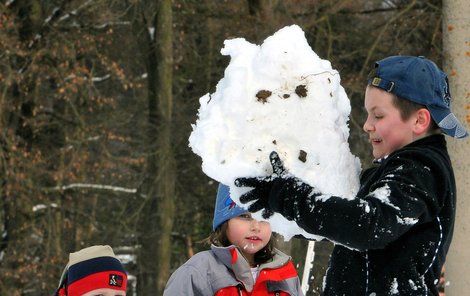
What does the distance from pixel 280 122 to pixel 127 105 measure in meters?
13.3

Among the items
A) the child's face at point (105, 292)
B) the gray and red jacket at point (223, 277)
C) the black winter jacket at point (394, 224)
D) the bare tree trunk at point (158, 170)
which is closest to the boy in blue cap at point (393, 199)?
the black winter jacket at point (394, 224)

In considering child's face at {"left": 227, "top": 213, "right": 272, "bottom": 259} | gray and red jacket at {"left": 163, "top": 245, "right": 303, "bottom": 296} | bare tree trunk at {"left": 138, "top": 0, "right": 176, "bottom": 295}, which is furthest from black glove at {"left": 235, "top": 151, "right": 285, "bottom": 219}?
bare tree trunk at {"left": 138, "top": 0, "right": 176, "bottom": 295}

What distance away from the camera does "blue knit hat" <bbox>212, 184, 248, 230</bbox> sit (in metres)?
4.11

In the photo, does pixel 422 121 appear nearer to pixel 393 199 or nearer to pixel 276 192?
pixel 393 199

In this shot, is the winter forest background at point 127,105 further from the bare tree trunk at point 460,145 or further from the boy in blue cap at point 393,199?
the boy in blue cap at point 393,199

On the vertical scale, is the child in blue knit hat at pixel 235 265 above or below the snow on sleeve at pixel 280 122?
below

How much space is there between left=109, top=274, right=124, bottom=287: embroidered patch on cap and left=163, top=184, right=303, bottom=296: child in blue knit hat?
464mm

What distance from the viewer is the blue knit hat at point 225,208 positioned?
4109 mm

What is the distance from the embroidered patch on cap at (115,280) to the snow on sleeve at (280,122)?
1.82 meters

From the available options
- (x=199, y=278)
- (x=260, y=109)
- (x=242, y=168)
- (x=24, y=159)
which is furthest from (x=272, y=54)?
(x=24, y=159)

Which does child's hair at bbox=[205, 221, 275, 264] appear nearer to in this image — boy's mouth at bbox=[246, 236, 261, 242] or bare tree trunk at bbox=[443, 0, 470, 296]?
boy's mouth at bbox=[246, 236, 261, 242]

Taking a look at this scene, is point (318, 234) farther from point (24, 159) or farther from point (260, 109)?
point (24, 159)

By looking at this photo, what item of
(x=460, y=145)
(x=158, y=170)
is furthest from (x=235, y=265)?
(x=158, y=170)

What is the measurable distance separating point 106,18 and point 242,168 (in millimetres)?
12010
